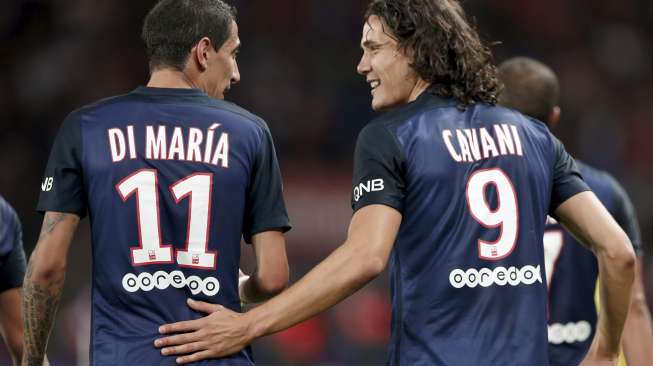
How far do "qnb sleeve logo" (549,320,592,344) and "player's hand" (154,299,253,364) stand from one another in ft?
7.15

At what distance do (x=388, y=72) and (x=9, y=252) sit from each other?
2.16 meters

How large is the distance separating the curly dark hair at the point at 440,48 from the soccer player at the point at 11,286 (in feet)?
7.06

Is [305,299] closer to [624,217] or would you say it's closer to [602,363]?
[602,363]

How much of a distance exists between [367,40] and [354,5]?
12.4 meters

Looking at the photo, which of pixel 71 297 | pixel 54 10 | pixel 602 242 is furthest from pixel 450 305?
pixel 54 10

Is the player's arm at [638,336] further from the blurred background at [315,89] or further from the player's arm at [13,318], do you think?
the blurred background at [315,89]

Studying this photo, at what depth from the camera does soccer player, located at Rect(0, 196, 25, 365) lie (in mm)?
5309

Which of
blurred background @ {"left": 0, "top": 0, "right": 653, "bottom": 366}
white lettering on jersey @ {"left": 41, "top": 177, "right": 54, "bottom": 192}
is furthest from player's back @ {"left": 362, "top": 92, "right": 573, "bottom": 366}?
blurred background @ {"left": 0, "top": 0, "right": 653, "bottom": 366}

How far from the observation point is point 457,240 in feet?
13.2

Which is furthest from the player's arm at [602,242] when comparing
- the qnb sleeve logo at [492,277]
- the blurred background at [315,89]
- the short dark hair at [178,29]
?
the blurred background at [315,89]

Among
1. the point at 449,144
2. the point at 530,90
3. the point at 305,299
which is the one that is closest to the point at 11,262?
the point at 305,299

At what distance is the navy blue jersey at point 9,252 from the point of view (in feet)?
17.3

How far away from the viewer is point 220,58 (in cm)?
447

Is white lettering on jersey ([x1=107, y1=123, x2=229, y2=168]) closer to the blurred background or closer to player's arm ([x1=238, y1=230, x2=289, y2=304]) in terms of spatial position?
player's arm ([x1=238, y1=230, x2=289, y2=304])
